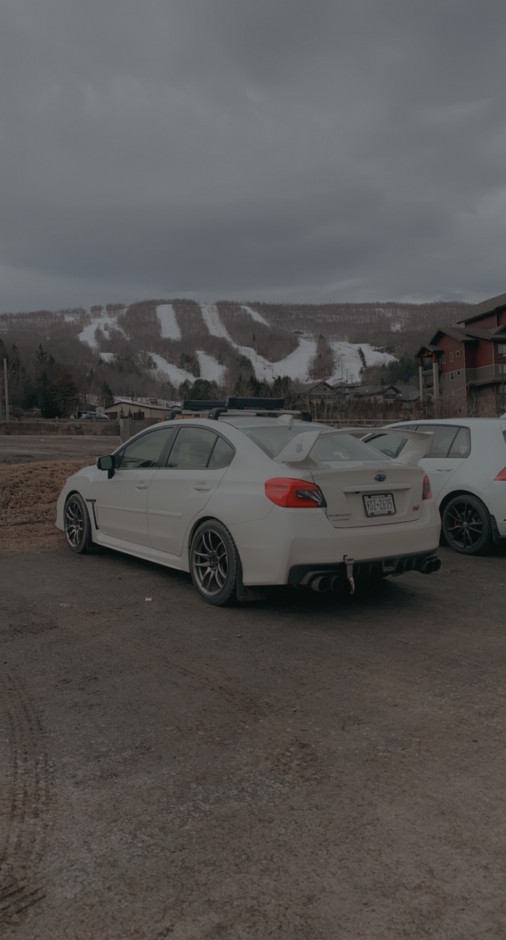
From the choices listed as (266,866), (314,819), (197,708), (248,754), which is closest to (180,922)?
(266,866)

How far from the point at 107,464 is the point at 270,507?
2509mm

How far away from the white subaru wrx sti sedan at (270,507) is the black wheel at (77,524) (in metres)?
0.78

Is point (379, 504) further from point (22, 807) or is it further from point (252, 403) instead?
point (22, 807)

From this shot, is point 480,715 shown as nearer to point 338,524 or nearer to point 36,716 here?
point 338,524

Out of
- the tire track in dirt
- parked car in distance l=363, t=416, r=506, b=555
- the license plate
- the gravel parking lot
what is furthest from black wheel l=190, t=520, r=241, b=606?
parked car in distance l=363, t=416, r=506, b=555

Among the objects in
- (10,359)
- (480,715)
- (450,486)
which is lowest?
(480,715)

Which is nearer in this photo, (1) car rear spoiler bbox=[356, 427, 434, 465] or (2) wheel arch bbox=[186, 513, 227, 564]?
(2) wheel arch bbox=[186, 513, 227, 564]

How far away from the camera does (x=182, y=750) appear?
9.95ft

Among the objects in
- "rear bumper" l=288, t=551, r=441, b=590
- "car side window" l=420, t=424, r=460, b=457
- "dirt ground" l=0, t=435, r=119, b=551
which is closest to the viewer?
"rear bumper" l=288, t=551, r=441, b=590

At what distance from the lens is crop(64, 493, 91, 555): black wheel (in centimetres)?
735

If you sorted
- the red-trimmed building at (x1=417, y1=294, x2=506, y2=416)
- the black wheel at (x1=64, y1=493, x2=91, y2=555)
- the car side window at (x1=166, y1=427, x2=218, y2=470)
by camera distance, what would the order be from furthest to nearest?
the red-trimmed building at (x1=417, y1=294, x2=506, y2=416), the black wheel at (x1=64, y1=493, x2=91, y2=555), the car side window at (x1=166, y1=427, x2=218, y2=470)

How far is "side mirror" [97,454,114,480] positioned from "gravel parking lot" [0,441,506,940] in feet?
6.51

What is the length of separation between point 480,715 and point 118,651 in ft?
7.18

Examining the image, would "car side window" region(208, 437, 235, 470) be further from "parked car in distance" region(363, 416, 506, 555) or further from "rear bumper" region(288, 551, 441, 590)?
"parked car in distance" region(363, 416, 506, 555)
